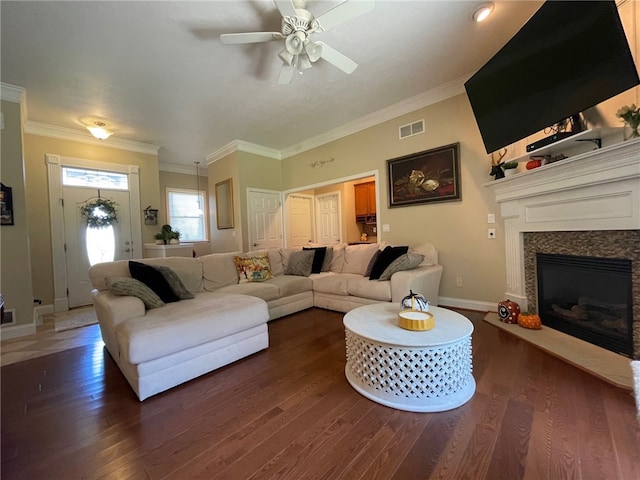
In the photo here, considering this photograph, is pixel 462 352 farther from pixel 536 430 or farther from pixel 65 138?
pixel 65 138

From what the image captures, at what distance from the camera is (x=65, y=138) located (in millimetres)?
4184

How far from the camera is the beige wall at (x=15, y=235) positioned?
301 centimetres

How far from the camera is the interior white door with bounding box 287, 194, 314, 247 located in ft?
19.1

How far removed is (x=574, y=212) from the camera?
222cm

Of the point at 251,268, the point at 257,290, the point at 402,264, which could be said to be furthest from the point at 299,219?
the point at 402,264

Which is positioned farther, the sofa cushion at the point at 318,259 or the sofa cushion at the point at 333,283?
the sofa cushion at the point at 318,259

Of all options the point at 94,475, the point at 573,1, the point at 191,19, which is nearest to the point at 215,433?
the point at 94,475

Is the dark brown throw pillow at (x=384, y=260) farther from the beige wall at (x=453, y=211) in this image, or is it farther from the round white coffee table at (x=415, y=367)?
the round white coffee table at (x=415, y=367)

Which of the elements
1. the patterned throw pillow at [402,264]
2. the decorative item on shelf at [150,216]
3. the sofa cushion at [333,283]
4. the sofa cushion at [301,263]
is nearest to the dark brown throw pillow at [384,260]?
the patterned throw pillow at [402,264]

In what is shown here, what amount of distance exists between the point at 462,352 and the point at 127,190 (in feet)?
18.6

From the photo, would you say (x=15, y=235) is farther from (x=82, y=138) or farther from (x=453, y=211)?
(x=453, y=211)

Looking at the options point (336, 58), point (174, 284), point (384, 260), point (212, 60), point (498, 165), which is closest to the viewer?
point (336, 58)

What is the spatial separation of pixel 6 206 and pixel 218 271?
2.52 metres

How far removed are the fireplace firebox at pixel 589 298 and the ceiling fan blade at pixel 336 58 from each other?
268 cm
